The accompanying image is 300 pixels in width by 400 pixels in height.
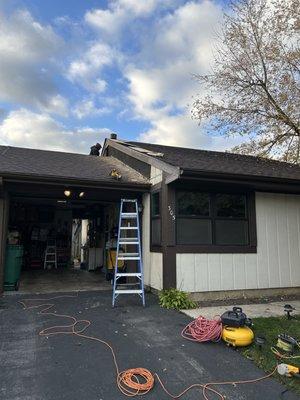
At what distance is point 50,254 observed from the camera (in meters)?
14.4

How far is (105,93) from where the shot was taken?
14.1m

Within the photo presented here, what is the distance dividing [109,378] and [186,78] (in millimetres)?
10187

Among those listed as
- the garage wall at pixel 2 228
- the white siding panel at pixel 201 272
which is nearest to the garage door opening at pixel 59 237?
the garage wall at pixel 2 228

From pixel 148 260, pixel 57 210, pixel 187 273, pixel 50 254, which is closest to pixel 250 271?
pixel 187 273

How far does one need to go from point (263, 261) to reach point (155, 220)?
9.23ft

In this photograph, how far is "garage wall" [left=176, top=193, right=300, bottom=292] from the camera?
7.10 metres

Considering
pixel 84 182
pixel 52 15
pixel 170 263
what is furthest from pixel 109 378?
pixel 52 15

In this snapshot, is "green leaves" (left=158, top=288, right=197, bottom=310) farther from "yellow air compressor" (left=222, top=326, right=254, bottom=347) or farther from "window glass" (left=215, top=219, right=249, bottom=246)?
"yellow air compressor" (left=222, top=326, right=254, bottom=347)

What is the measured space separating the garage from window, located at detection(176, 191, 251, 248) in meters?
1.47

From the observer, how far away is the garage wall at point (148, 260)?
24.0 feet

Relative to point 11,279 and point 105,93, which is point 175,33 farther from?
point 11,279

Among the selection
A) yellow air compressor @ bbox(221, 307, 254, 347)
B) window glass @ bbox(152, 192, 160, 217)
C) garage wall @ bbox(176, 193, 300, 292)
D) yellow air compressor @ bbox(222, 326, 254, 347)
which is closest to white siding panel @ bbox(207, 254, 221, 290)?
garage wall @ bbox(176, 193, 300, 292)

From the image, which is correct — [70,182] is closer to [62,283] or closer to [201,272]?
[62,283]

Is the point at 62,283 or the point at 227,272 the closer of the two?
the point at 227,272
